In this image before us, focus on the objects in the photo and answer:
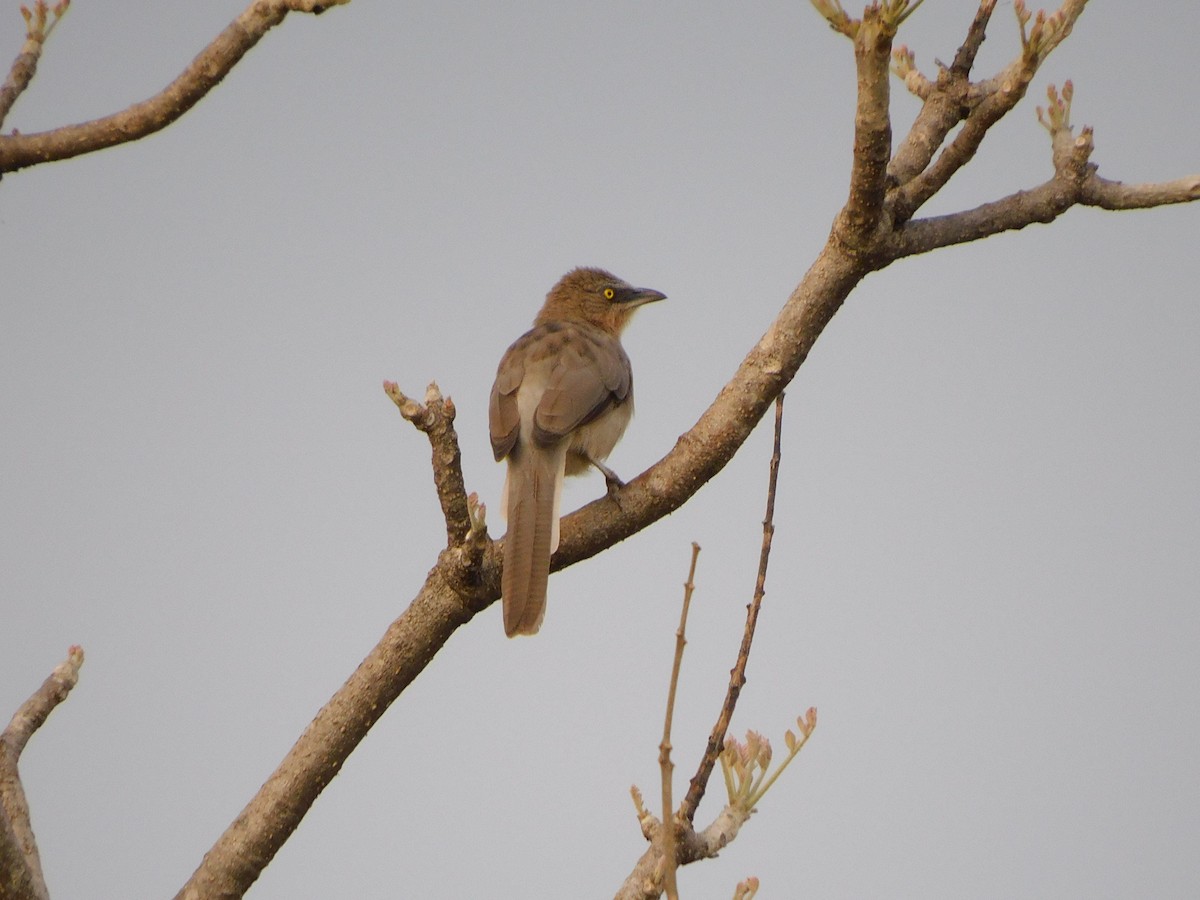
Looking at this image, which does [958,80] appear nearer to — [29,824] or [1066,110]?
[1066,110]

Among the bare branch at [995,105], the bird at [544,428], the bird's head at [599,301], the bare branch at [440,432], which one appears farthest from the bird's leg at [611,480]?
the bird's head at [599,301]

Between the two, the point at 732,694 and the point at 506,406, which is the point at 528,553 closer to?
the point at 506,406

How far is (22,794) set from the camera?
424 cm

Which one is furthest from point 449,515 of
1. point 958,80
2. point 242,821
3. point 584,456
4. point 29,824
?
point 958,80

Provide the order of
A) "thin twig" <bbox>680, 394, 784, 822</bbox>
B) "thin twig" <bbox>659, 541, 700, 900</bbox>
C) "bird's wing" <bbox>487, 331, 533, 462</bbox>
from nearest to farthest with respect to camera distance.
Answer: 1. "thin twig" <bbox>659, 541, 700, 900</bbox>
2. "thin twig" <bbox>680, 394, 784, 822</bbox>
3. "bird's wing" <bbox>487, 331, 533, 462</bbox>

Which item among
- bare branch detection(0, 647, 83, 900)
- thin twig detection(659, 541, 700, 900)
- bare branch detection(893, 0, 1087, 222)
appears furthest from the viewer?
bare branch detection(893, 0, 1087, 222)

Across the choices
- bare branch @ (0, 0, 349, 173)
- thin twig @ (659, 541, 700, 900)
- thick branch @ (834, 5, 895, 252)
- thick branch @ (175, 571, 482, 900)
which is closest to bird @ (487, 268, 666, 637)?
thick branch @ (175, 571, 482, 900)

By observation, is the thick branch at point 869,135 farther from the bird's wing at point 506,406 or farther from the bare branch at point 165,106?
the bare branch at point 165,106

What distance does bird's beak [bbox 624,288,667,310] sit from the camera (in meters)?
7.62

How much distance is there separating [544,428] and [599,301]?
2404 mm

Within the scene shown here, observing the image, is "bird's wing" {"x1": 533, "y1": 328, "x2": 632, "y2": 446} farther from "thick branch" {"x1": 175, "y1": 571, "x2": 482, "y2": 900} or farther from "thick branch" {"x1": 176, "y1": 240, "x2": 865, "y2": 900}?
"thick branch" {"x1": 175, "y1": 571, "x2": 482, "y2": 900}

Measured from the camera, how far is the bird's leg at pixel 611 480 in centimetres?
449

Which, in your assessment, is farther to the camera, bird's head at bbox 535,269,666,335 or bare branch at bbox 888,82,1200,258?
bird's head at bbox 535,269,666,335

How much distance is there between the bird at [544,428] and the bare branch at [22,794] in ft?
5.22
